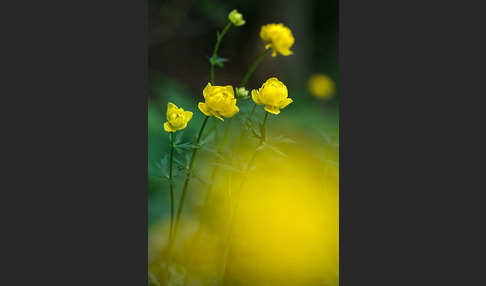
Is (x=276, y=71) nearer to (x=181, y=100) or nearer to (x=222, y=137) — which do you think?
(x=181, y=100)

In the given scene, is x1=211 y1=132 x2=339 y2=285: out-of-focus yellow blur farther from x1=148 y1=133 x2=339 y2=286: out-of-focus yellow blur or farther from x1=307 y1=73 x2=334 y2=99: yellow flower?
x1=307 y1=73 x2=334 y2=99: yellow flower

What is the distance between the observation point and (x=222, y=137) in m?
1.18

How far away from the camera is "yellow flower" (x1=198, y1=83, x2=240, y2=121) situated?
868 millimetres

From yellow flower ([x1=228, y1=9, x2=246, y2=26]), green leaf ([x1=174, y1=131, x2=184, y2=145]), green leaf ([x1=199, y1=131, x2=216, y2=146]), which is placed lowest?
green leaf ([x1=199, y1=131, x2=216, y2=146])

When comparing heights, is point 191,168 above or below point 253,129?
below

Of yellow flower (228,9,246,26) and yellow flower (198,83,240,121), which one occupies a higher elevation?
yellow flower (228,9,246,26)

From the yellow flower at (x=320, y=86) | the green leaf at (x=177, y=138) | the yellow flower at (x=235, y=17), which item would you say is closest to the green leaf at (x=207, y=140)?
the green leaf at (x=177, y=138)

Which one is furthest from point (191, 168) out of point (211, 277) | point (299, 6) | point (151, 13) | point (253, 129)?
point (151, 13)

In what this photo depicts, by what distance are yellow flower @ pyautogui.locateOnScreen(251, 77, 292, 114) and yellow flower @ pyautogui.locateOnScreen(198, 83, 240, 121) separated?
2.5 inches

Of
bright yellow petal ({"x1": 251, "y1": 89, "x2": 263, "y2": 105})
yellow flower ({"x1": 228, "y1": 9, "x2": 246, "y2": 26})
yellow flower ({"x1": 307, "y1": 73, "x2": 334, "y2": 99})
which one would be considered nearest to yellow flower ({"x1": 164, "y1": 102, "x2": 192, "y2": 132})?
bright yellow petal ({"x1": 251, "y1": 89, "x2": 263, "y2": 105})

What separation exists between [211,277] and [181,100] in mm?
792

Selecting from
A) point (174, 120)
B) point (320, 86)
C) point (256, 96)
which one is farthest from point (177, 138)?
point (320, 86)

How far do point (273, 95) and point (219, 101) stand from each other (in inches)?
4.5

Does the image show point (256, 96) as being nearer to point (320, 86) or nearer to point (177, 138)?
point (177, 138)
